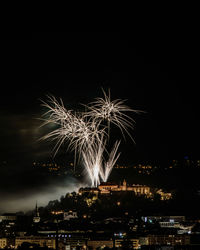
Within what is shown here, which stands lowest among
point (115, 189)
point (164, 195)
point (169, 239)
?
point (169, 239)

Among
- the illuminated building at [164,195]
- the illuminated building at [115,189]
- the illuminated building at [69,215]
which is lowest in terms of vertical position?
the illuminated building at [69,215]

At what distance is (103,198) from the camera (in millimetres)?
29016

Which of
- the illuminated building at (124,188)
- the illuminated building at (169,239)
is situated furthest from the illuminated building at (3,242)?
the illuminated building at (124,188)

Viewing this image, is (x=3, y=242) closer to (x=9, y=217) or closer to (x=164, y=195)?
(x=9, y=217)

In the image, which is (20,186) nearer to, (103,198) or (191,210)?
(103,198)

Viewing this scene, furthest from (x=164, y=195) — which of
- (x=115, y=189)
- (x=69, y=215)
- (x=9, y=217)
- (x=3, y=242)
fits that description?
(x=3, y=242)

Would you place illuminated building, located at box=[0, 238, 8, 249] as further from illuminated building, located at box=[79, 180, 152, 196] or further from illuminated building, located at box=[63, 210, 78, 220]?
illuminated building, located at box=[79, 180, 152, 196]

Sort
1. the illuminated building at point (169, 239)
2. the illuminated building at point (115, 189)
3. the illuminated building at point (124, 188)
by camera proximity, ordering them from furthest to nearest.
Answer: the illuminated building at point (124, 188)
the illuminated building at point (115, 189)
the illuminated building at point (169, 239)

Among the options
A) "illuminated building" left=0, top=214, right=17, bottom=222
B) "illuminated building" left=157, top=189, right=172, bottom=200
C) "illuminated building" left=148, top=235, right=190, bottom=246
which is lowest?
"illuminated building" left=148, top=235, right=190, bottom=246

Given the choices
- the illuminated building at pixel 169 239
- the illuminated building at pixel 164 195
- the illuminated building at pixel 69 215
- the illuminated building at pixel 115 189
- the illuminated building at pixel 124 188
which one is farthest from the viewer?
the illuminated building at pixel 124 188

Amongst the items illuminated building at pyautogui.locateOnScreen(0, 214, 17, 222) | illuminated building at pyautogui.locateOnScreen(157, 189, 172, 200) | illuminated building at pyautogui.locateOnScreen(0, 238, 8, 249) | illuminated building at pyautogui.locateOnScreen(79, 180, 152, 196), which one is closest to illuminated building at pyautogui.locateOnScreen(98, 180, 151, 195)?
illuminated building at pyautogui.locateOnScreen(79, 180, 152, 196)

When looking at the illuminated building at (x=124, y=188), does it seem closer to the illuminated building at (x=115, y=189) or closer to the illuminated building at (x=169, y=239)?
the illuminated building at (x=115, y=189)

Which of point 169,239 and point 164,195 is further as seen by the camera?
point 164,195

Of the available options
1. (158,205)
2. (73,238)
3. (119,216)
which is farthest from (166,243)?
(158,205)
